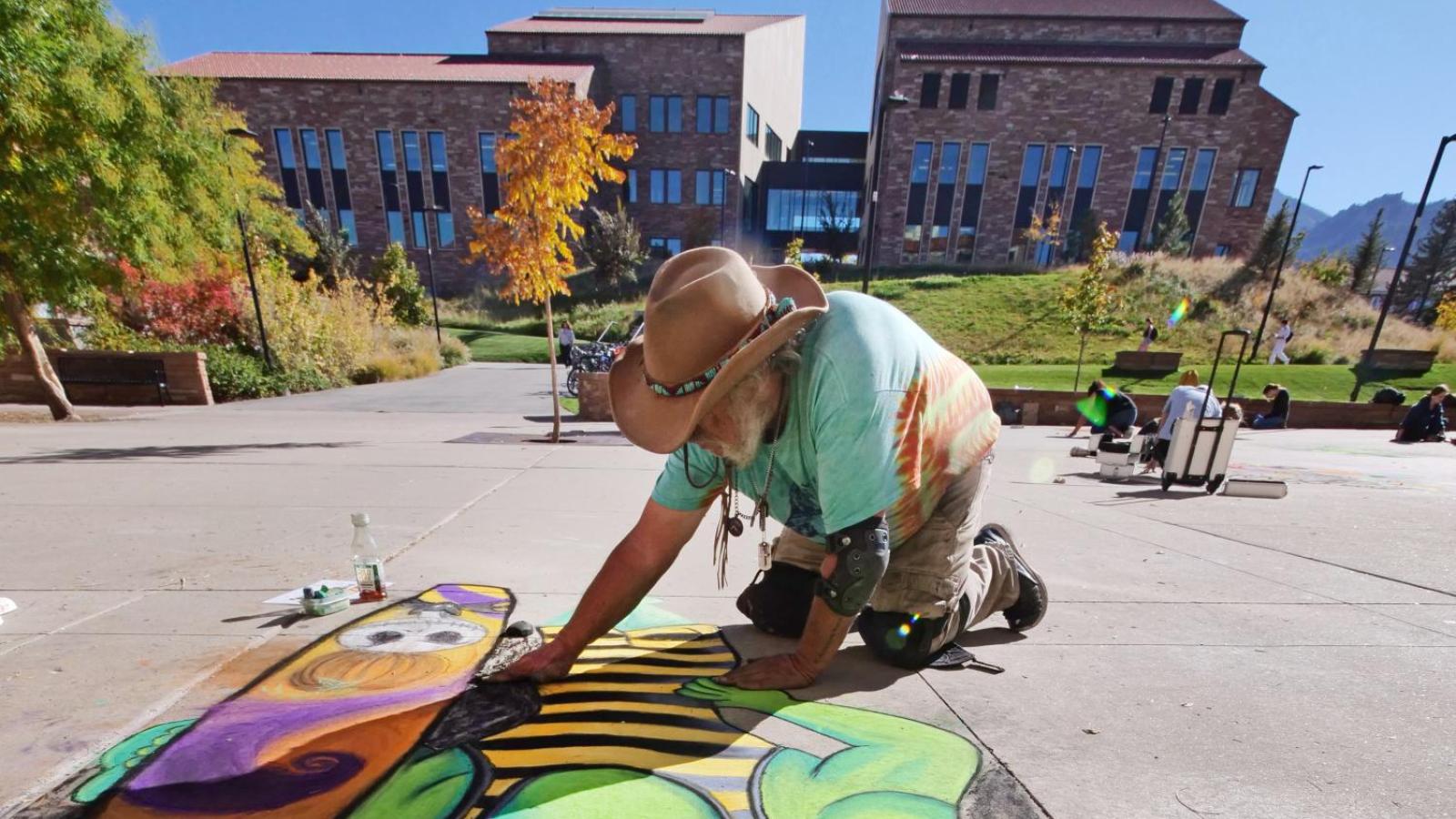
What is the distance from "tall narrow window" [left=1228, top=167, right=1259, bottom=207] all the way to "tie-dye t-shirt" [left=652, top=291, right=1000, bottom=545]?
130 feet

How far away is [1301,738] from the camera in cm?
159

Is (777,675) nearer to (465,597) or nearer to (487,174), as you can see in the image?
(465,597)

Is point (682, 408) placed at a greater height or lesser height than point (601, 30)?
lesser

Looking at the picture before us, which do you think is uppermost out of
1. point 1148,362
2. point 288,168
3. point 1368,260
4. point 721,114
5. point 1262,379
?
point 721,114

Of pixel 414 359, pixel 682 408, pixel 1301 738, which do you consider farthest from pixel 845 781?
pixel 414 359

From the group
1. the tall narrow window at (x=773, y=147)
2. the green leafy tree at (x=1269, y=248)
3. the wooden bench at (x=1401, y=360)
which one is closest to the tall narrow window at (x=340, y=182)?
the tall narrow window at (x=773, y=147)

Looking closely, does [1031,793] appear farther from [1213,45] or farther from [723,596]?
[1213,45]

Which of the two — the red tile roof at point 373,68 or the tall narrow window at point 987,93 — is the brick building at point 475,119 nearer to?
the red tile roof at point 373,68

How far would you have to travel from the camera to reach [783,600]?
2186 mm

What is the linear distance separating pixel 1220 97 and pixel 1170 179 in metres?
4.27

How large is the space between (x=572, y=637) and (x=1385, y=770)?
2.23 m

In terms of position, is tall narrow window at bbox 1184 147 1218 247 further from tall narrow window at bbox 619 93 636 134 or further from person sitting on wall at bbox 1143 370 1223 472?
person sitting on wall at bbox 1143 370 1223 472

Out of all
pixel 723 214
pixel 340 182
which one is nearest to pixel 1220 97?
pixel 723 214

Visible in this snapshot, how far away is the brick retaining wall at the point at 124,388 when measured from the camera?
10172 mm
